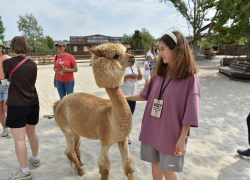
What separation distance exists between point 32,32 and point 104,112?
177 ft

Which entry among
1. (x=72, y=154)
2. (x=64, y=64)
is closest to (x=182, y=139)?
(x=72, y=154)

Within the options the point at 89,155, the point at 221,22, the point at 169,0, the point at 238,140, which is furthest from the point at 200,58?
the point at 89,155

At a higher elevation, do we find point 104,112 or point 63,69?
point 63,69

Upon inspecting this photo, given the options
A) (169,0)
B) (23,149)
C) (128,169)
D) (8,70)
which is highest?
(169,0)

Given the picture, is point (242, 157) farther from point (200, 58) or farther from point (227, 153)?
point (200, 58)

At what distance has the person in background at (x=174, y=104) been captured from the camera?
53.2 inches

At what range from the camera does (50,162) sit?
2.73 meters

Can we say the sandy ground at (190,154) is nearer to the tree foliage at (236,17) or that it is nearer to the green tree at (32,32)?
the tree foliage at (236,17)

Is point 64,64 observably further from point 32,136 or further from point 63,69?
point 32,136

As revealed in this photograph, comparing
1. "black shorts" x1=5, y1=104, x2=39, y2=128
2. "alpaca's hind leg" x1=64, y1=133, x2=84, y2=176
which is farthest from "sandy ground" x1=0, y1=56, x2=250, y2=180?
"black shorts" x1=5, y1=104, x2=39, y2=128

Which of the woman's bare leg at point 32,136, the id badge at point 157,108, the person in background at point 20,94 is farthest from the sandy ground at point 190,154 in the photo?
the id badge at point 157,108

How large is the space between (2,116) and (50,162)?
5.56 ft

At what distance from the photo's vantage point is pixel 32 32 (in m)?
46.4

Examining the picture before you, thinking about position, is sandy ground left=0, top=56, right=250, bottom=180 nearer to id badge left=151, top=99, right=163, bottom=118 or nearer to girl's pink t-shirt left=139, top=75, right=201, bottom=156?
girl's pink t-shirt left=139, top=75, right=201, bottom=156
